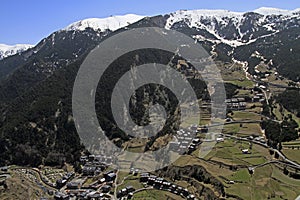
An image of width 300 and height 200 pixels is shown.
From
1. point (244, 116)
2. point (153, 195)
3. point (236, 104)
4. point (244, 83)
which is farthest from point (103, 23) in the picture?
point (153, 195)

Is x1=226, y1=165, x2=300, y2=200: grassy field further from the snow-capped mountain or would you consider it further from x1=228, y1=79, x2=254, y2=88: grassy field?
the snow-capped mountain

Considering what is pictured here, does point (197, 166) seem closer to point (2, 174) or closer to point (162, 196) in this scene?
point (162, 196)

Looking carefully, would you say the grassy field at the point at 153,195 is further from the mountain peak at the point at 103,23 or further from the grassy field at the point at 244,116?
the mountain peak at the point at 103,23

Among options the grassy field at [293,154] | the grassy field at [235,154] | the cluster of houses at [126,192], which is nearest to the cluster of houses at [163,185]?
the cluster of houses at [126,192]

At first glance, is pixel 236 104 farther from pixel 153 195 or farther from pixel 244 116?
pixel 153 195

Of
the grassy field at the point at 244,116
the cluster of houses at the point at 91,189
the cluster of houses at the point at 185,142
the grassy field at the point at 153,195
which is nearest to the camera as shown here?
the grassy field at the point at 153,195

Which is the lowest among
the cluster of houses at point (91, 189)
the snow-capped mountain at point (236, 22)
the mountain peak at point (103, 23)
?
the cluster of houses at point (91, 189)

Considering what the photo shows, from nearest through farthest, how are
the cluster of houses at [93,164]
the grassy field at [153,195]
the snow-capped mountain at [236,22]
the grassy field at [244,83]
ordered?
the grassy field at [153,195] → the cluster of houses at [93,164] → the grassy field at [244,83] → the snow-capped mountain at [236,22]
